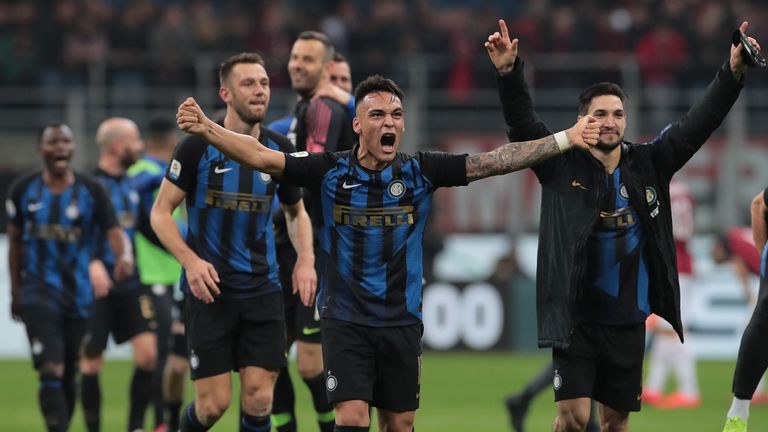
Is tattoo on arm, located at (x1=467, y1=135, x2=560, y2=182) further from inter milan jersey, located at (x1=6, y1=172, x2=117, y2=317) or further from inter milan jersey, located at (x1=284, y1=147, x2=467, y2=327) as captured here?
inter milan jersey, located at (x1=6, y1=172, x2=117, y2=317)

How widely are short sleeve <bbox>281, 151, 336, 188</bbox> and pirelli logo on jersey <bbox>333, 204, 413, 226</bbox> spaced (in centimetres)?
20

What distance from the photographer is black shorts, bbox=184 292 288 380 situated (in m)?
8.50

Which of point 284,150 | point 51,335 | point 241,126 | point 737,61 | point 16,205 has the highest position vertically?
point 737,61

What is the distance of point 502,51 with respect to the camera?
25.0 feet

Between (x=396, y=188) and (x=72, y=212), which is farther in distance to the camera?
(x=72, y=212)

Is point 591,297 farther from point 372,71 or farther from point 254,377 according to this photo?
point 372,71

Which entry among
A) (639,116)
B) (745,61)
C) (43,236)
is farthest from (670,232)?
(639,116)

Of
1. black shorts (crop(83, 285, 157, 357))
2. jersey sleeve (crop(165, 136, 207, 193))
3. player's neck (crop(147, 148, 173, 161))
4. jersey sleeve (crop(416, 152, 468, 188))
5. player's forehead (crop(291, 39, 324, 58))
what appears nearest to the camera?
jersey sleeve (crop(416, 152, 468, 188))

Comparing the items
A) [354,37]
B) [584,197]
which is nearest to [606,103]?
[584,197]

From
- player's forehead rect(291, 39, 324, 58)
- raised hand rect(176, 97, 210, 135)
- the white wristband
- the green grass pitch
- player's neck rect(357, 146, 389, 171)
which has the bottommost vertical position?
the green grass pitch

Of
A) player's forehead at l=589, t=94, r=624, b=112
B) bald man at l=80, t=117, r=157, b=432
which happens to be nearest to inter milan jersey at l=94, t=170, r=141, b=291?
bald man at l=80, t=117, r=157, b=432

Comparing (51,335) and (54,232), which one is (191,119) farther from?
(54,232)

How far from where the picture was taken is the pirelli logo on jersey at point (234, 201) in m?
8.50

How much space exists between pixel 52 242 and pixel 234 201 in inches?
104
